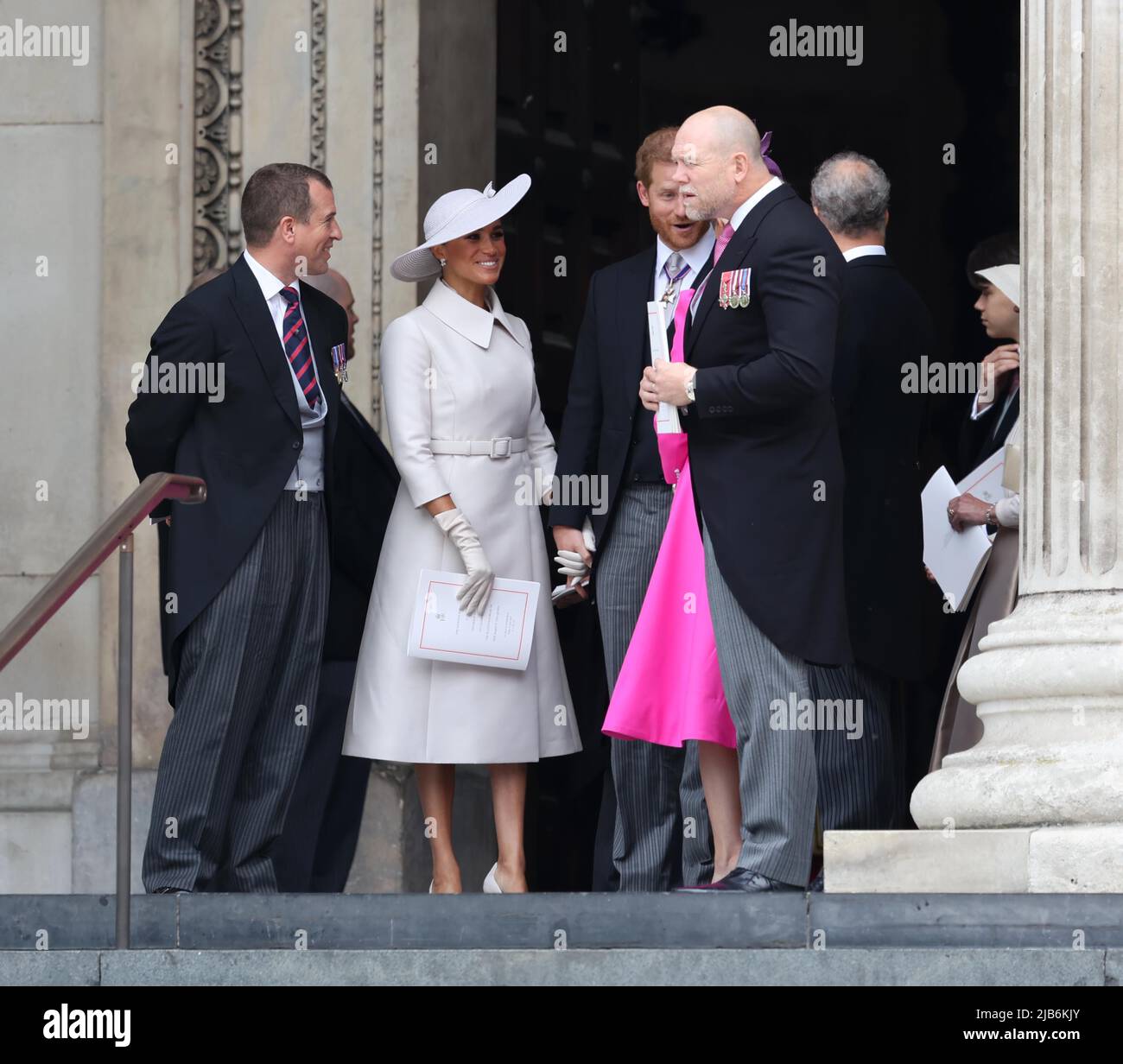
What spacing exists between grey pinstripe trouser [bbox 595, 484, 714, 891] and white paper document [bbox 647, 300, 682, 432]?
310 millimetres

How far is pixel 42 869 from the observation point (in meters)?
9.52

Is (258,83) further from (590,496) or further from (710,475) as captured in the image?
(710,475)

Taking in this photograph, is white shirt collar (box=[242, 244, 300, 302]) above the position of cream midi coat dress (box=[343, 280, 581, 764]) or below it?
above

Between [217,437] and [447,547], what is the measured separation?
78 cm

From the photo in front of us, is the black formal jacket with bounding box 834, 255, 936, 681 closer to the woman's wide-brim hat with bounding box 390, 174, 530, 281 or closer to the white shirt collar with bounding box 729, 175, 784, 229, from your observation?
the white shirt collar with bounding box 729, 175, 784, 229

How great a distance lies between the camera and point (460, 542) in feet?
26.0

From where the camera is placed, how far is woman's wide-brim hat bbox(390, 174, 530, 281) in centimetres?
811

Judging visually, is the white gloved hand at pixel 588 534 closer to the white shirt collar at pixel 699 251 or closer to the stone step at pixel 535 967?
the white shirt collar at pixel 699 251

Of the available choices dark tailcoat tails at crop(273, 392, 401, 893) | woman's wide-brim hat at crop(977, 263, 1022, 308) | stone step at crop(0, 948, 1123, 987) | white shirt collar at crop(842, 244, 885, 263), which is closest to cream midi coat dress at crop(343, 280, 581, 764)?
dark tailcoat tails at crop(273, 392, 401, 893)

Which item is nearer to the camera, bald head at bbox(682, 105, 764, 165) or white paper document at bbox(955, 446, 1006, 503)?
bald head at bbox(682, 105, 764, 165)

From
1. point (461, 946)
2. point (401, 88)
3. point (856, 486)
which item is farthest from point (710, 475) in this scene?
point (401, 88)

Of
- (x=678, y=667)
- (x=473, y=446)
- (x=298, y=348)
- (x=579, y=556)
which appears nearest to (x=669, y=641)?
(x=678, y=667)

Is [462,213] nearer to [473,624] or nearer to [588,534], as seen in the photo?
[588,534]
